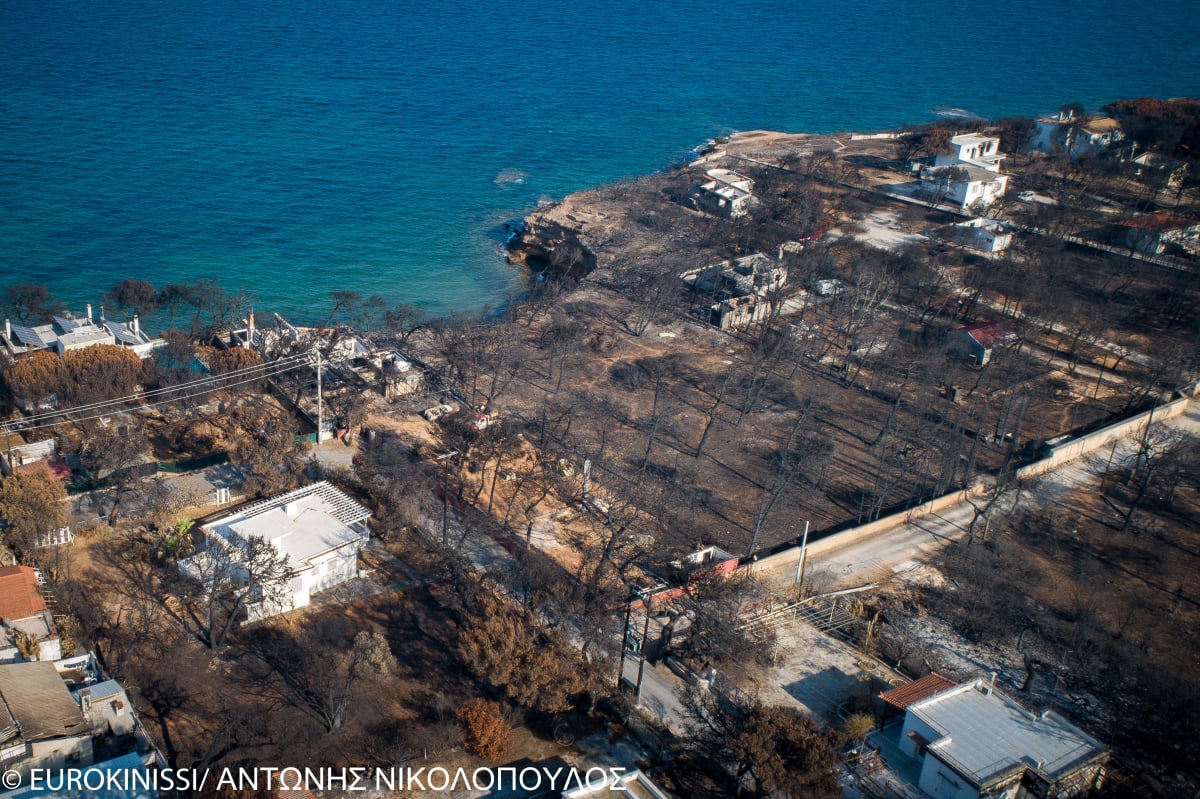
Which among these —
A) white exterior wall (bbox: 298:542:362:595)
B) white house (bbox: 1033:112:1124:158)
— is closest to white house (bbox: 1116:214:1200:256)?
white house (bbox: 1033:112:1124:158)

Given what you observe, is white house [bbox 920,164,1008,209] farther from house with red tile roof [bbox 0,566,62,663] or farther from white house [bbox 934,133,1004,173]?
house with red tile roof [bbox 0,566,62,663]

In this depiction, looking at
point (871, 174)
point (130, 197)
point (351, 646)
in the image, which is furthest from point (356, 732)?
point (871, 174)

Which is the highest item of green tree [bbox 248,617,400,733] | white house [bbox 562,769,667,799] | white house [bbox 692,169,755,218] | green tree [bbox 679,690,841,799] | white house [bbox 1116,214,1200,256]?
white house [bbox 1116,214,1200,256]

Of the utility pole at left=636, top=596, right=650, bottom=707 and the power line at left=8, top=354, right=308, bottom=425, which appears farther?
the power line at left=8, top=354, right=308, bottom=425

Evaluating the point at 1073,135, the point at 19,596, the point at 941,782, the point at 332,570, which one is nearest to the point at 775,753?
the point at 941,782

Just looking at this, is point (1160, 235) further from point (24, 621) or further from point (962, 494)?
point (24, 621)

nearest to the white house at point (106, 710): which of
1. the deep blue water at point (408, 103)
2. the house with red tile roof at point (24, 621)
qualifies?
Result: the house with red tile roof at point (24, 621)
